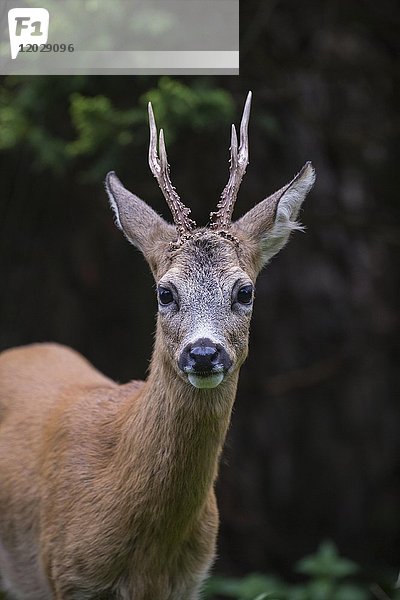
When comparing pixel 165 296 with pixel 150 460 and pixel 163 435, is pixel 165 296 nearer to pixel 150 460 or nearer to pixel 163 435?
pixel 163 435

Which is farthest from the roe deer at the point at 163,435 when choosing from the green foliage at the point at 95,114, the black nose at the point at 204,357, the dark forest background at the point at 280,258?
the dark forest background at the point at 280,258

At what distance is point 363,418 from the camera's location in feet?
40.5

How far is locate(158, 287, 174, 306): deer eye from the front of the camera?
551 cm

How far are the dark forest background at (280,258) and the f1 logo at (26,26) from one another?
2.25 feet

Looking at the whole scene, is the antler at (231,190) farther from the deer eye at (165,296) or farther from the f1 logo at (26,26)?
the f1 logo at (26,26)

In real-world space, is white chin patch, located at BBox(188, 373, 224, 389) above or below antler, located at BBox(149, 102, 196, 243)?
below

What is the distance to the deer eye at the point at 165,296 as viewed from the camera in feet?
18.1

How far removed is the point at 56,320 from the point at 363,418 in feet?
12.1

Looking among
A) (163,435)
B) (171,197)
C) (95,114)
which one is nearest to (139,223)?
(171,197)

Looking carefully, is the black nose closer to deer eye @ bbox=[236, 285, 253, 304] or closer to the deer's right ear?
deer eye @ bbox=[236, 285, 253, 304]

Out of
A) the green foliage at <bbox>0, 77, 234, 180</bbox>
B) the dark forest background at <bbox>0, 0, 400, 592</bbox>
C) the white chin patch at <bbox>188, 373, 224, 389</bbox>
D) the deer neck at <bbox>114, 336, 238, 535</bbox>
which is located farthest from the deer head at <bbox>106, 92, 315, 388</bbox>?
the dark forest background at <bbox>0, 0, 400, 592</bbox>

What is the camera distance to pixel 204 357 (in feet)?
16.6

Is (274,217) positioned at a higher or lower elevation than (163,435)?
higher

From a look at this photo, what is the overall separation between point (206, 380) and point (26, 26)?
300cm
